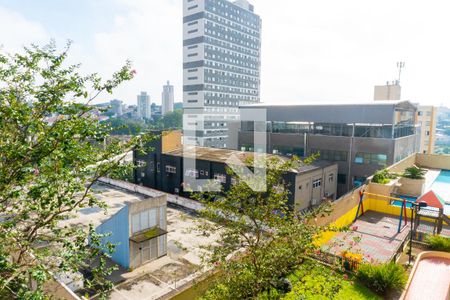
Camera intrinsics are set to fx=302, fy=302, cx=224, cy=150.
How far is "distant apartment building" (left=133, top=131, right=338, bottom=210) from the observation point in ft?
95.6

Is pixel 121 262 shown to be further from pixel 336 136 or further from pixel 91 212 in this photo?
pixel 336 136

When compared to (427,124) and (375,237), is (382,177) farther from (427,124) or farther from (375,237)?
(427,124)

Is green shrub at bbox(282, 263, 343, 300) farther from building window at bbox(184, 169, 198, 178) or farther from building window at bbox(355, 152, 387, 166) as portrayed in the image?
building window at bbox(355, 152, 387, 166)

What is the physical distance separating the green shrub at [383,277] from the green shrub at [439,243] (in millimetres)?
5012

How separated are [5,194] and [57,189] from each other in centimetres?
104

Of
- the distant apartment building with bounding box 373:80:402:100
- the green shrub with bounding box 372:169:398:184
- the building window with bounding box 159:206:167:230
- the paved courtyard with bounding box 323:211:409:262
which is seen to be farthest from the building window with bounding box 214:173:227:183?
the distant apartment building with bounding box 373:80:402:100

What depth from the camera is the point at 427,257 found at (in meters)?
17.3

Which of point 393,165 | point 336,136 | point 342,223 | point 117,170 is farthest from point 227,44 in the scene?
point 117,170

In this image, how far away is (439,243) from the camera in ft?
60.7

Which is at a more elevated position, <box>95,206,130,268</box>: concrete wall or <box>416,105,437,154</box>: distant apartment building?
<box>416,105,437,154</box>: distant apartment building

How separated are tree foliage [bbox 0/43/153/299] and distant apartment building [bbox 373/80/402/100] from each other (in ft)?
218

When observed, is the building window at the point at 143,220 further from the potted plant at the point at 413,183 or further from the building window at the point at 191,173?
the potted plant at the point at 413,183

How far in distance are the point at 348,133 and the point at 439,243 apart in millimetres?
21959

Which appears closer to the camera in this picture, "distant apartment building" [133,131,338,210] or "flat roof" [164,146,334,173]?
"distant apartment building" [133,131,338,210]
